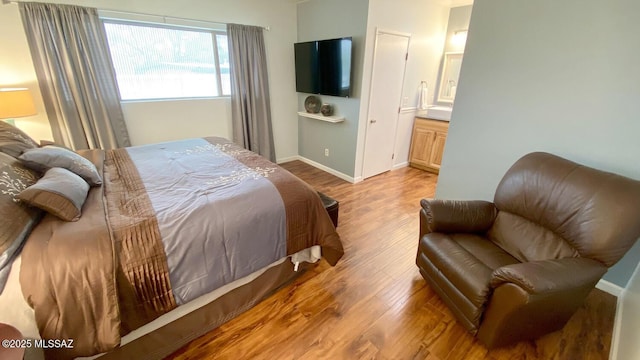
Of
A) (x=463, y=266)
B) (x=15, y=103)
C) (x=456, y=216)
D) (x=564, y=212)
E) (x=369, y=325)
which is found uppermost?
(x=15, y=103)

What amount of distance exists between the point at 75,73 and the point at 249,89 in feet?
6.24

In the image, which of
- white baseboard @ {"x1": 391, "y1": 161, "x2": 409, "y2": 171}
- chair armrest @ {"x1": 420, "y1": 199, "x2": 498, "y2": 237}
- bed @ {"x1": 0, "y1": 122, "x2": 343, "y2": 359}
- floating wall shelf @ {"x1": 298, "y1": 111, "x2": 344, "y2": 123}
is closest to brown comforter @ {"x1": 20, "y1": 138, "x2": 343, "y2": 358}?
bed @ {"x1": 0, "y1": 122, "x2": 343, "y2": 359}

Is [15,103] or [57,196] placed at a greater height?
[15,103]

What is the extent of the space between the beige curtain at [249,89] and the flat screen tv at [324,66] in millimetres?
563

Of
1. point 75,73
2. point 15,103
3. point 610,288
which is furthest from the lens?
point 75,73

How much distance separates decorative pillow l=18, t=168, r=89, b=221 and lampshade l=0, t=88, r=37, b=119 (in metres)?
1.47

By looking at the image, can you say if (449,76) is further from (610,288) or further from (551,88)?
(610,288)

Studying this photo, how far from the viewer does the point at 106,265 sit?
1163 millimetres

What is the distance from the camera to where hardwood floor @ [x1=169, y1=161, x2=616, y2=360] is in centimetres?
151

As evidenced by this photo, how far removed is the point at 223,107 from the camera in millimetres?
3863

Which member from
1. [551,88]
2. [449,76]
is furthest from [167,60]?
[449,76]

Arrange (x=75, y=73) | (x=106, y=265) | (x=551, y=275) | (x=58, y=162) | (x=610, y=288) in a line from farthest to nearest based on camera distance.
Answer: (x=75, y=73) < (x=610, y=288) < (x=58, y=162) < (x=551, y=275) < (x=106, y=265)

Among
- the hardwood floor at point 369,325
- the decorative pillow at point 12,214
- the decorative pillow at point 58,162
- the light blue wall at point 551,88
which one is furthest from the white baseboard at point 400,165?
the decorative pillow at point 12,214

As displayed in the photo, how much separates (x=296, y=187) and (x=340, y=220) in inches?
45.2
